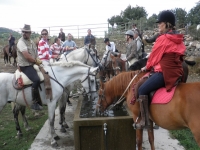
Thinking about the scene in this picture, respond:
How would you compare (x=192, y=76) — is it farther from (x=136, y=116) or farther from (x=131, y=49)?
(x=136, y=116)

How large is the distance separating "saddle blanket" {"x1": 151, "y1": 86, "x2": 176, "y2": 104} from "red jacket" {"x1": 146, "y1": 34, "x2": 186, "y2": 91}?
0.25 feet

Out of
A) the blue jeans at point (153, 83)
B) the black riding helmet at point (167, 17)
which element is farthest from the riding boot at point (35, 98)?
the black riding helmet at point (167, 17)

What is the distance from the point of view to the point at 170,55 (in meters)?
3.39

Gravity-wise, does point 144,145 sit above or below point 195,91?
below

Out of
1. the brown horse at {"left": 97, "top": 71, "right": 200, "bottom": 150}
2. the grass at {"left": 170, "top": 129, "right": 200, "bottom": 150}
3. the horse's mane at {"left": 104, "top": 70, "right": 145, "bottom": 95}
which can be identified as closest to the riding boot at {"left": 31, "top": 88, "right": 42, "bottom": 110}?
the horse's mane at {"left": 104, "top": 70, "right": 145, "bottom": 95}

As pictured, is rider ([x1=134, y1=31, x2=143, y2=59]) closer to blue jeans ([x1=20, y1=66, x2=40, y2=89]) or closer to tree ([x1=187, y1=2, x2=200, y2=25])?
blue jeans ([x1=20, y1=66, x2=40, y2=89])

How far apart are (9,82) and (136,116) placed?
116 inches

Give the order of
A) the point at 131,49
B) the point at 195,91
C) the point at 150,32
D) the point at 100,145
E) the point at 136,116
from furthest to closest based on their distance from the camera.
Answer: the point at 150,32, the point at 131,49, the point at 100,145, the point at 136,116, the point at 195,91

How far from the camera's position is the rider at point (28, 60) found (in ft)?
15.8

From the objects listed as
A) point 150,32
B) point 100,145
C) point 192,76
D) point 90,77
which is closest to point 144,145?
point 100,145

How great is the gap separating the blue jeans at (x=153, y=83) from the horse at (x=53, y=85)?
1851 millimetres

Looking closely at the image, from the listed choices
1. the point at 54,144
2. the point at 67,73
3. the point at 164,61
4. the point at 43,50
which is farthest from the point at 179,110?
the point at 43,50

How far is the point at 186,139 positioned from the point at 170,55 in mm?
2719

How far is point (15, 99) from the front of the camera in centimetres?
507
